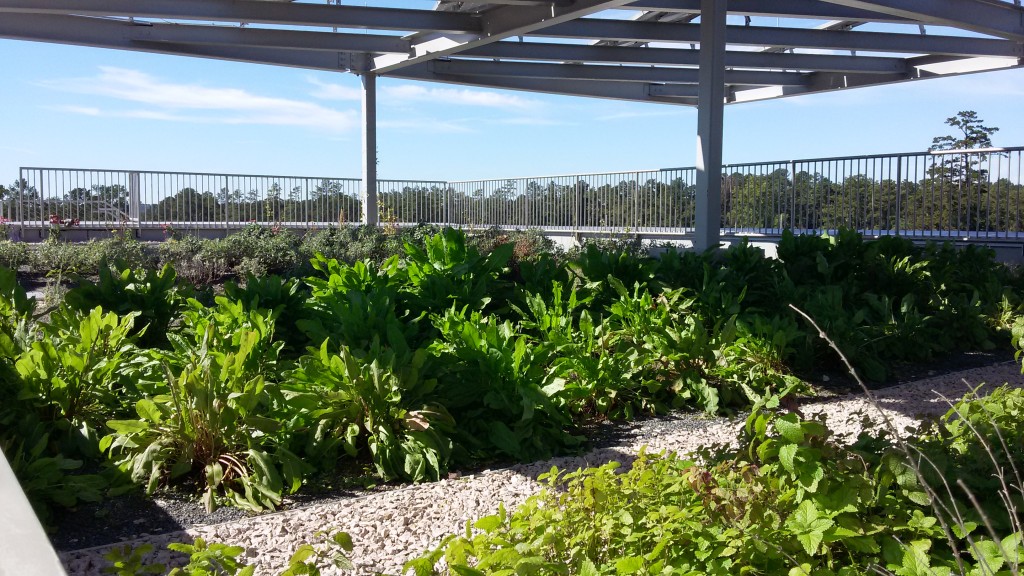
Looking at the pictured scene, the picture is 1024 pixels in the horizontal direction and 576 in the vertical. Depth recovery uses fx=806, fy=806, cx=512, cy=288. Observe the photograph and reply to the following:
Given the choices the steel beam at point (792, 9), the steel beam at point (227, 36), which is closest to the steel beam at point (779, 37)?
the steel beam at point (792, 9)

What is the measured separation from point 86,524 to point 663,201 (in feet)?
49.7

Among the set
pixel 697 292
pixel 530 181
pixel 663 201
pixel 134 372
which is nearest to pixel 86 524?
pixel 134 372

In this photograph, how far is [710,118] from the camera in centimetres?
1006

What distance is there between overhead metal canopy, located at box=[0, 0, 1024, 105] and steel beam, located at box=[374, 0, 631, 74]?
0.07ft

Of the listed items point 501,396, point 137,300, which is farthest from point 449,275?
point 137,300

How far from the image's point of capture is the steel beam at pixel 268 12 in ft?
34.7

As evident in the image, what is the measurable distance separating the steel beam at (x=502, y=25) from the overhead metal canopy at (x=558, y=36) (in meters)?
0.02

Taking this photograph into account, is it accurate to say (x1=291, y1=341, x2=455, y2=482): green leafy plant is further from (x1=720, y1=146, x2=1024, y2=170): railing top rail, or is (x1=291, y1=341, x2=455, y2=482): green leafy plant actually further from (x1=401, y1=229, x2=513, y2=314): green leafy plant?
(x1=720, y1=146, x2=1024, y2=170): railing top rail

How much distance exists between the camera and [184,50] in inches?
538

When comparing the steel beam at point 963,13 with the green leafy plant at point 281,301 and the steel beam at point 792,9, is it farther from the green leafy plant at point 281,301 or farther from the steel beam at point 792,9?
the green leafy plant at point 281,301

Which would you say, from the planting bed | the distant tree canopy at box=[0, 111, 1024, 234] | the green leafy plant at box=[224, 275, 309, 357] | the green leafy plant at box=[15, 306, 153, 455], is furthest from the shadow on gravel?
the distant tree canopy at box=[0, 111, 1024, 234]

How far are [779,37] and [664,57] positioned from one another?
89.3 inches

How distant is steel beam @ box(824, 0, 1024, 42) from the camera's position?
32.9ft

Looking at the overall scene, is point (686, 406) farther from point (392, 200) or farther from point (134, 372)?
point (392, 200)
